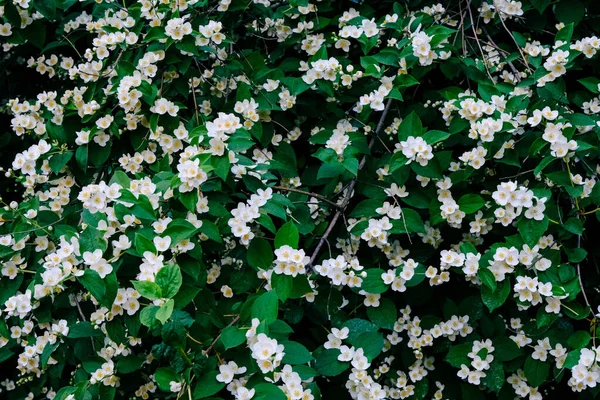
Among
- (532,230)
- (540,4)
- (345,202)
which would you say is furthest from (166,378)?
(540,4)

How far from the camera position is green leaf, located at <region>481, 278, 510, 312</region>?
1.72 meters

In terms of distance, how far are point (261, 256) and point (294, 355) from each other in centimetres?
29

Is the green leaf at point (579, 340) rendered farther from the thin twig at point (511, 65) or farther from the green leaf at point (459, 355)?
the thin twig at point (511, 65)

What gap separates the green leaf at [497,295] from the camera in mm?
1719

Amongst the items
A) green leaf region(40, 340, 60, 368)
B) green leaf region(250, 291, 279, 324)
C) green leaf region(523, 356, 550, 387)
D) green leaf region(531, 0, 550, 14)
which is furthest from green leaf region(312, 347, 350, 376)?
green leaf region(531, 0, 550, 14)

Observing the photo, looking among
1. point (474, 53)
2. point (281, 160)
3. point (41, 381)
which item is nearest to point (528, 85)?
point (474, 53)

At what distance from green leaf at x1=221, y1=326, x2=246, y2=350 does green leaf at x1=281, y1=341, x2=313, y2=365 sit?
10cm

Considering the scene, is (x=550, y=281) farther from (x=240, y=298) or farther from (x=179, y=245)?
(x=179, y=245)

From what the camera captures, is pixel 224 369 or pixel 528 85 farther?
pixel 528 85

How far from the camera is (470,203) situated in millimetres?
1862

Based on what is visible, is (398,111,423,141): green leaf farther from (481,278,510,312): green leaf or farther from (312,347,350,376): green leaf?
(312,347,350,376): green leaf

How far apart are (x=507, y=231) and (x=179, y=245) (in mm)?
1001

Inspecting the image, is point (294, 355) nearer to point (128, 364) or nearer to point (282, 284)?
point (282, 284)

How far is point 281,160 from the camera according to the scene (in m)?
2.06
